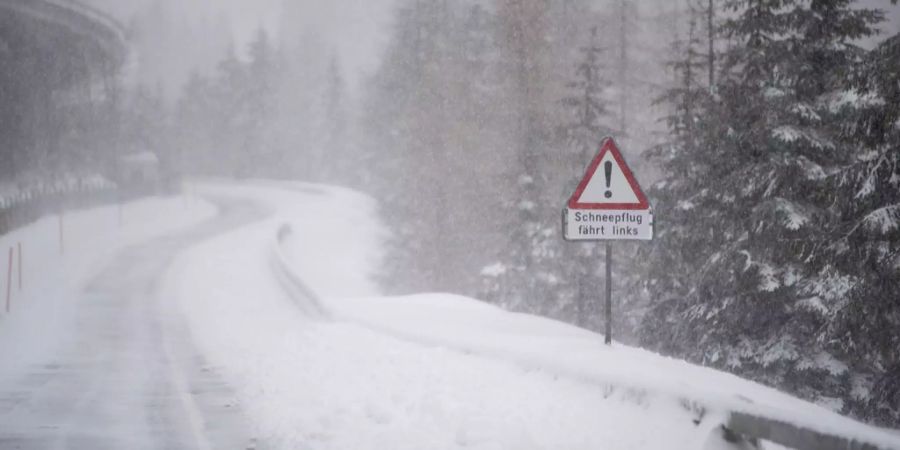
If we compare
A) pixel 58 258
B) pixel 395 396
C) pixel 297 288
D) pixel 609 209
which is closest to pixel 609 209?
pixel 609 209

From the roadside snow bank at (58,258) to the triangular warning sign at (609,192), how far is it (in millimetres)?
8126

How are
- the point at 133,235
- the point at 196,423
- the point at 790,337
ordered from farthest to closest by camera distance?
the point at 133,235 < the point at 790,337 < the point at 196,423

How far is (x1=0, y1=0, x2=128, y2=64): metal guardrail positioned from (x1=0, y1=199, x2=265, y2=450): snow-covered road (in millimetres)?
23373

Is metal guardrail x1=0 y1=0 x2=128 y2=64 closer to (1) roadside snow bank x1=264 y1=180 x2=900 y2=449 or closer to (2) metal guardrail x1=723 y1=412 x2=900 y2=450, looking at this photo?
(1) roadside snow bank x1=264 y1=180 x2=900 y2=449

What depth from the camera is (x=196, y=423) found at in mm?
7203

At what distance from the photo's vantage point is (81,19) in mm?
35719

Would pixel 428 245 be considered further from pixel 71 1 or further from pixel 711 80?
pixel 71 1

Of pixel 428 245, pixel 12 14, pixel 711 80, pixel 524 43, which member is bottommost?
pixel 428 245

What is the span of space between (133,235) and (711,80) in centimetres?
2263

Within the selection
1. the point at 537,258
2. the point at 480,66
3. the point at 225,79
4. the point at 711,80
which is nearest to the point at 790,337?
the point at 711,80

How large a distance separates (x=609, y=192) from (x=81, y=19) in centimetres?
3684

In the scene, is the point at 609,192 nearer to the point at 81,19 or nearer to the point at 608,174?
the point at 608,174

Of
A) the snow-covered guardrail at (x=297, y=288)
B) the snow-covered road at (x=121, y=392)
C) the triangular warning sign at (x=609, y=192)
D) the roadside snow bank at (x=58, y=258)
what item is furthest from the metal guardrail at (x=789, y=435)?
the roadside snow bank at (x=58, y=258)

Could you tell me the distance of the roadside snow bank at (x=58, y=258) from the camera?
1187 cm
